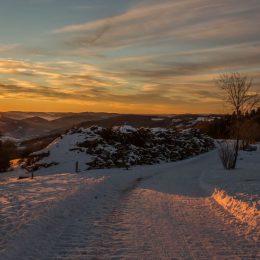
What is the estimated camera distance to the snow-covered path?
331 inches

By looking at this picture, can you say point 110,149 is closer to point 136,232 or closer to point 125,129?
point 125,129

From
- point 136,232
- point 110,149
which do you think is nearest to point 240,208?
point 136,232

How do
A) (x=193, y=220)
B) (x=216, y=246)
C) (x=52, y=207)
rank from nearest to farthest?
(x=216, y=246), (x=193, y=220), (x=52, y=207)

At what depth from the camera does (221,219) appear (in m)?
12.3

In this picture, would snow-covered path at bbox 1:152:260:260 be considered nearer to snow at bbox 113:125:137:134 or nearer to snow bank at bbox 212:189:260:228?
snow bank at bbox 212:189:260:228

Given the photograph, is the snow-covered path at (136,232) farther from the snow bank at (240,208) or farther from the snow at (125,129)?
the snow at (125,129)

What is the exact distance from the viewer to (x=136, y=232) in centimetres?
1046

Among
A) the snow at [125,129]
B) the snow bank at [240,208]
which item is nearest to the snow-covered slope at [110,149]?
the snow at [125,129]

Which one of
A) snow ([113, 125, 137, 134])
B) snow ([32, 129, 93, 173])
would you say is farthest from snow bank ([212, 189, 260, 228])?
snow ([113, 125, 137, 134])

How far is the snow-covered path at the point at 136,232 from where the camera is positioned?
331 inches

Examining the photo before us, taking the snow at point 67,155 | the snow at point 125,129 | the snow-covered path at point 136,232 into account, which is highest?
the snow at point 125,129

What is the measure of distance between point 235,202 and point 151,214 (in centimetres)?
321

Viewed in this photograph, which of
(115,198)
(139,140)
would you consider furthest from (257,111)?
(115,198)

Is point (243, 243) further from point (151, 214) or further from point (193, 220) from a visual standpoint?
point (151, 214)
